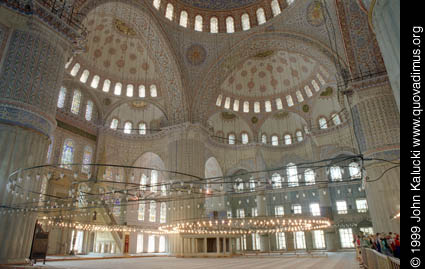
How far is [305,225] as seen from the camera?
1745 centimetres

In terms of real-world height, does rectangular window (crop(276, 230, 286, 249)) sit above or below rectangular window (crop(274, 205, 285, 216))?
below

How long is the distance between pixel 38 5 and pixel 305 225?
17.8 m

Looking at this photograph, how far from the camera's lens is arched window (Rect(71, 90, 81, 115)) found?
20.1 meters

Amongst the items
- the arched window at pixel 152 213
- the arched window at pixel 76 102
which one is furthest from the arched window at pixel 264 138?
the arched window at pixel 76 102

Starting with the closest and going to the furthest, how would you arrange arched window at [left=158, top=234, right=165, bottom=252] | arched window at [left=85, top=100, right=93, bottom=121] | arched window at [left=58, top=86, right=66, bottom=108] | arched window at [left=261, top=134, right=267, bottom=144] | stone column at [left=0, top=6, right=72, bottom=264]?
stone column at [left=0, top=6, right=72, bottom=264]
arched window at [left=58, top=86, right=66, bottom=108]
arched window at [left=85, top=100, right=93, bottom=121]
arched window at [left=158, top=234, right=165, bottom=252]
arched window at [left=261, top=134, right=267, bottom=144]

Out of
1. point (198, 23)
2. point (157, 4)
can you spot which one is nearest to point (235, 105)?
point (198, 23)

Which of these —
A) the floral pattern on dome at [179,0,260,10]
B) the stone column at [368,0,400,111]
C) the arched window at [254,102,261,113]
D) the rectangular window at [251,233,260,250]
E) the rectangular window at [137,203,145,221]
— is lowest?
the rectangular window at [251,233,260,250]

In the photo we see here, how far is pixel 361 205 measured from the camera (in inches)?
878

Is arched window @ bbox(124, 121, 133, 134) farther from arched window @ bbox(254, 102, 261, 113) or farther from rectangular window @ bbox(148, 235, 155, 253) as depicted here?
arched window @ bbox(254, 102, 261, 113)

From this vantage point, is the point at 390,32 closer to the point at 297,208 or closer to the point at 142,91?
the point at 142,91

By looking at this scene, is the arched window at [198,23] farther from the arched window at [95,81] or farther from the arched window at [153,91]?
the arched window at [95,81]

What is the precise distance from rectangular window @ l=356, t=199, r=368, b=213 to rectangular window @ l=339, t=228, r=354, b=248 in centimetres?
183

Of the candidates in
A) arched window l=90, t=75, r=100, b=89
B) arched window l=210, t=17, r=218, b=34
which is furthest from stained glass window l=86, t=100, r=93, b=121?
arched window l=210, t=17, r=218, b=34
